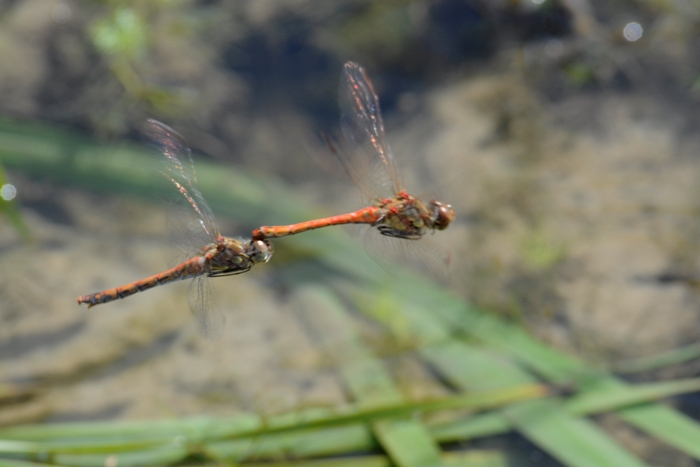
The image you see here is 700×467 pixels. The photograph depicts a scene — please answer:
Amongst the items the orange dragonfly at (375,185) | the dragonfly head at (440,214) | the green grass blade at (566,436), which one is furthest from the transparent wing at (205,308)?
the green grass blade at (566,436)

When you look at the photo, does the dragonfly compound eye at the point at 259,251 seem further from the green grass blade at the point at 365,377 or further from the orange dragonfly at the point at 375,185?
the green grass blade at the point at 365,377

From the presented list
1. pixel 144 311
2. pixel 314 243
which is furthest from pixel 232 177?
pixel 144 311

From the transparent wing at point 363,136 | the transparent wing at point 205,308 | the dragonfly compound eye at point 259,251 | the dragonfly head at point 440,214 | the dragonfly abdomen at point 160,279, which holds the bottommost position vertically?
the transparent wing at point 205,308

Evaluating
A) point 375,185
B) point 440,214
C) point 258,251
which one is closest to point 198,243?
point 258,251

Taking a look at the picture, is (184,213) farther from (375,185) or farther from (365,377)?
(365,377)

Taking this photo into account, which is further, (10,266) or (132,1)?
(132,1)

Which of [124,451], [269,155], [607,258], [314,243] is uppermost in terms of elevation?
[269,155]

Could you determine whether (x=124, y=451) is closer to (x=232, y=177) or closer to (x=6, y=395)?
(x=6, y=395)
